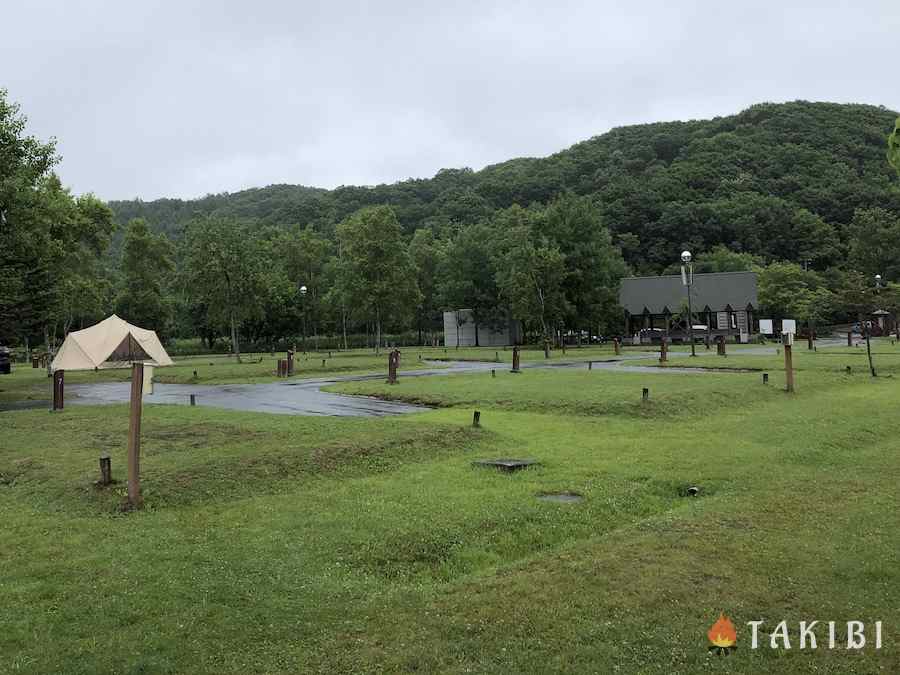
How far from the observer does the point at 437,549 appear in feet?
22.5

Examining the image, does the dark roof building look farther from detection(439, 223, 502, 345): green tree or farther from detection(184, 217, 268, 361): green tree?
detection(184, 217, 268, 361): green tree

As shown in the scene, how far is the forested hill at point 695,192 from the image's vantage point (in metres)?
90.4

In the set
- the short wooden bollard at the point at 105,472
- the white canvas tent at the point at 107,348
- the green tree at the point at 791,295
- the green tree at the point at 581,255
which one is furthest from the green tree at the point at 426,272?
the white canvas tent at the point at 107,348

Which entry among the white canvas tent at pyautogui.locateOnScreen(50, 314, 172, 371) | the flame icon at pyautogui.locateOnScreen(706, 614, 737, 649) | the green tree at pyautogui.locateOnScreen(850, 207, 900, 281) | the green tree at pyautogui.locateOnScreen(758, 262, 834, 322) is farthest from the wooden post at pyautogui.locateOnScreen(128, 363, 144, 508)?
the green tree at pyautogui.locateOnScreen(850, 207, 900, 281)

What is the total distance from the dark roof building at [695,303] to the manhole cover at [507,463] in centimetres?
5346

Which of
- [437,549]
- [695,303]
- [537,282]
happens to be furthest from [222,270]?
[695,303]

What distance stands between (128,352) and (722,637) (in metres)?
6.96

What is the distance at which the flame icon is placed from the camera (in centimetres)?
451

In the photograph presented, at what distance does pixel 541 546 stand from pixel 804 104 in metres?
118

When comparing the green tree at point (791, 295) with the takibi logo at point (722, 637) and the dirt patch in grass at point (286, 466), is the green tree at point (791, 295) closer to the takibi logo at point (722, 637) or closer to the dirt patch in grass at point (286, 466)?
the dirt patch in grass at point (286, 466)

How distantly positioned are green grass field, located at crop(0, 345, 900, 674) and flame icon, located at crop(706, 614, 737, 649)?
0.29 feet

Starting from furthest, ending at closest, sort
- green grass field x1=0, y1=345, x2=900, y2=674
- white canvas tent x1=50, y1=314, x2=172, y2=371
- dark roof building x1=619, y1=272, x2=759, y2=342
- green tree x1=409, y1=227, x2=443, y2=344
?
green tree x1=409, y1=227, x2=443, y2=344, dark roof building x1=619, y1=272, x2=759, y2=342, white canvas tent x1=50, y1=314, x2=172, y2=371, green grass field x1=0, y1=345, x2=900, y2=674

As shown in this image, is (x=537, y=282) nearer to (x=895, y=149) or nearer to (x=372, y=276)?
(x=372, y=276)

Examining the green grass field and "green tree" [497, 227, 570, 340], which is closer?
the green grass field
